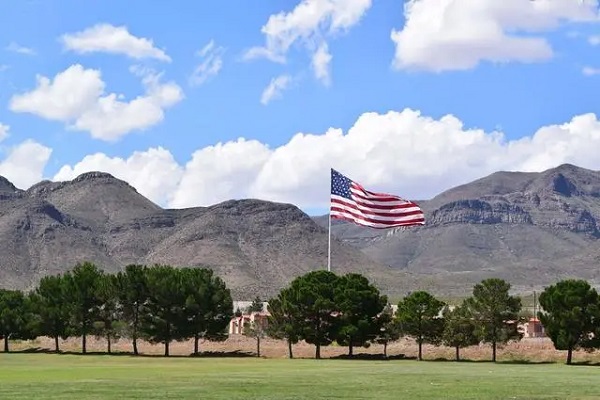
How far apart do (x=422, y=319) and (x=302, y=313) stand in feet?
42.3

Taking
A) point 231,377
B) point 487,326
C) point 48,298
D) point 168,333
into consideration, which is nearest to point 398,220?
point 487,326

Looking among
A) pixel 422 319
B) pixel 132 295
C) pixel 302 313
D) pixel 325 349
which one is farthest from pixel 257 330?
pixel 422 319

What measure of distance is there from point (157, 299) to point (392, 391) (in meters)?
72.1

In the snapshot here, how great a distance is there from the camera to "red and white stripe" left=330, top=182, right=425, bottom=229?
276 ft

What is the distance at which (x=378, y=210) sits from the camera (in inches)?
3376

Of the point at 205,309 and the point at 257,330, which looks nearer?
the point at 257,330

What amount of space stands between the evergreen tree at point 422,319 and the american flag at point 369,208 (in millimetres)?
A: 19354

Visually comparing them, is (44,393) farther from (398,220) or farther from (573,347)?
(573,347)

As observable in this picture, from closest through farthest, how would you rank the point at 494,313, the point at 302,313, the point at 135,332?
the point at 494,313, the point at 302,313, the point at 135,332

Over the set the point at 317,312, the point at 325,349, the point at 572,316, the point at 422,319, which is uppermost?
the point at 572,316

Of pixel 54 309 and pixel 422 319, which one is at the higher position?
pixel 54 309

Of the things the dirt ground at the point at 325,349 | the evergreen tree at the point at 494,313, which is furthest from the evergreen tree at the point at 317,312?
the evergreen tree at the point at 494,313

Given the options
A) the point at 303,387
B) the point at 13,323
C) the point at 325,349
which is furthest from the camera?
the point at 13,323

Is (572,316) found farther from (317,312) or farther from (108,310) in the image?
(108,310)
